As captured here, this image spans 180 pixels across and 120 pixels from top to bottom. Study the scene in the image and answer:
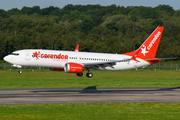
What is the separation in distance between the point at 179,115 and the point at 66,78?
49536 mm

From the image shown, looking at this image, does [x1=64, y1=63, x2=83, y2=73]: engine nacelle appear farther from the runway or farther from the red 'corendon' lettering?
the runway

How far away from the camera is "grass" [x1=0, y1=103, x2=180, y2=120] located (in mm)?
29062

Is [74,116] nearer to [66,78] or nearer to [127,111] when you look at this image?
[127,111]

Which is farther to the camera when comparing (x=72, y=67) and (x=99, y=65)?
(x=99, y=65)

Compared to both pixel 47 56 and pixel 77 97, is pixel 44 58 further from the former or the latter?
pixel 77 97

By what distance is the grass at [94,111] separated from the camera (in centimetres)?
2906

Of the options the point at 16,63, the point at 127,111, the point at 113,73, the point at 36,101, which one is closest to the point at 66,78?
the point at 113,73

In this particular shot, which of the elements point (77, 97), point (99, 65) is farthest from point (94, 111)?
point (99, 65)

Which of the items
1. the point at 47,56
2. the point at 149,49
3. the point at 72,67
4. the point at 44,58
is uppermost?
the point at 149,49

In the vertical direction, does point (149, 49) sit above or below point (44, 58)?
above

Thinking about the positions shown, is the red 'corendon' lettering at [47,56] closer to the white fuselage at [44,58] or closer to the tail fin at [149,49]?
the white fuselage at [44,58]

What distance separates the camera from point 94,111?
32.0 metres

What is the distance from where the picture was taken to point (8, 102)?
37.9 meters

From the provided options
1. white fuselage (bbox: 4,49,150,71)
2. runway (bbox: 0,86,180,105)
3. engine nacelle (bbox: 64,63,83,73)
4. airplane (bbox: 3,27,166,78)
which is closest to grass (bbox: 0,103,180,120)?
runway (bbox: 0,86,180,105)
